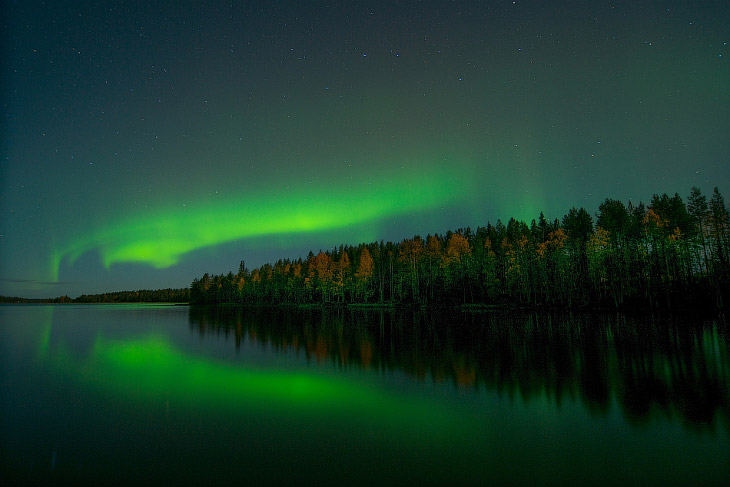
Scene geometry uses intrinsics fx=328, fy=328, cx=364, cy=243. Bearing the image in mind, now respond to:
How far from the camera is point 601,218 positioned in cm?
5175

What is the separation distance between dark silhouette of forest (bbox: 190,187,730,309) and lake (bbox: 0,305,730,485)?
3142cm

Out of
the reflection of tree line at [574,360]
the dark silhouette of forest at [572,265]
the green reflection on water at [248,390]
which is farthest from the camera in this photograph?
the dark silhouette of forest at [572,265]

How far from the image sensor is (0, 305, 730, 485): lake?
657 cm

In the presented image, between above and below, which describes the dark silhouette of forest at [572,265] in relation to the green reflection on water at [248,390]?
above

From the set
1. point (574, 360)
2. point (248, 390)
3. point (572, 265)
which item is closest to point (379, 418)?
point (248, 390)

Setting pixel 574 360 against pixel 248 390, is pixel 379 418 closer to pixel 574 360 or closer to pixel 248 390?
pixel 248 390

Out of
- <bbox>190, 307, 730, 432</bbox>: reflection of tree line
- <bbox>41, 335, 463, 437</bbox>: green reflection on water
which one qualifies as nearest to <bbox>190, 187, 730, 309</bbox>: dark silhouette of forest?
<bbox>190, 307, 730, 432</bbox>: reflection of tree line

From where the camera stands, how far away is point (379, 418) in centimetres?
920

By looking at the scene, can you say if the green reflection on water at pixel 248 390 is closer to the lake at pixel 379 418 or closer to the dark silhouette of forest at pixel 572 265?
the lake at pixel 379 418

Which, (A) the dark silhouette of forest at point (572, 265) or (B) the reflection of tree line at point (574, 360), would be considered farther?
(A) the dark silhouette of forest at point (572, 265)

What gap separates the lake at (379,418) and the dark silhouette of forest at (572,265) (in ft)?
103

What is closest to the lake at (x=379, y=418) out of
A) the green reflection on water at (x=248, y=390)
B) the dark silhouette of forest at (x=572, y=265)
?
the green reflection on water at (x=248, y=390)

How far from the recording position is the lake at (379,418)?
657 cm

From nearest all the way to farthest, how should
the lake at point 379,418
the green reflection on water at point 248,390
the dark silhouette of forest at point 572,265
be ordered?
the lake at point 379,418 → the green reflection on water at point 248,390 → the dark silhouette of forest at point 572,265
